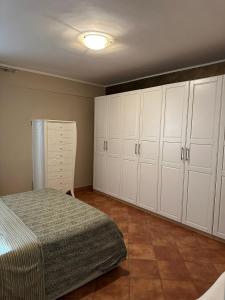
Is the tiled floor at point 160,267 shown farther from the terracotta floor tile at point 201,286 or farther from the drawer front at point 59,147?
the drawer front at point 59,147

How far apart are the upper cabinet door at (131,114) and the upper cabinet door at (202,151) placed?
986 mm

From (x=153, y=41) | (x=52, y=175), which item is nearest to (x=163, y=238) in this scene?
(x=52, y=175)

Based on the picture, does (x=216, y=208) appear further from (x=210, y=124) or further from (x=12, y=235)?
(x=12, y=235)

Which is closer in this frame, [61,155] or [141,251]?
[141,251]

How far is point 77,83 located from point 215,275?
4.00 m

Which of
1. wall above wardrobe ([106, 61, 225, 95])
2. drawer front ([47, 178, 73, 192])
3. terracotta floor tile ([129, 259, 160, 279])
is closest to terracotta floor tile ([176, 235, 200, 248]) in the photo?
terracotta floor tile ([129, 259, 160, 279])

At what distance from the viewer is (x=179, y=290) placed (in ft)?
6.14

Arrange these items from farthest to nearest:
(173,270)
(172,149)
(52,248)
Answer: (172,149), (173,270), (52,248)

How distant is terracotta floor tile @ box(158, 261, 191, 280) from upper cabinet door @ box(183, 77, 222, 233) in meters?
0.85

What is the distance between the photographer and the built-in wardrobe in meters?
2.72

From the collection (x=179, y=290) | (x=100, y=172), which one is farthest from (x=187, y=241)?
(x=100, y=172)

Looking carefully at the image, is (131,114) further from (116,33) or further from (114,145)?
(116,33)

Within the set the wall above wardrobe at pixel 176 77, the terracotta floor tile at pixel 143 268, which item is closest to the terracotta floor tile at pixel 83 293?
the terracotta floor tile at pixel 143 268

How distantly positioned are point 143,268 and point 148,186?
Answer: 155 cm
